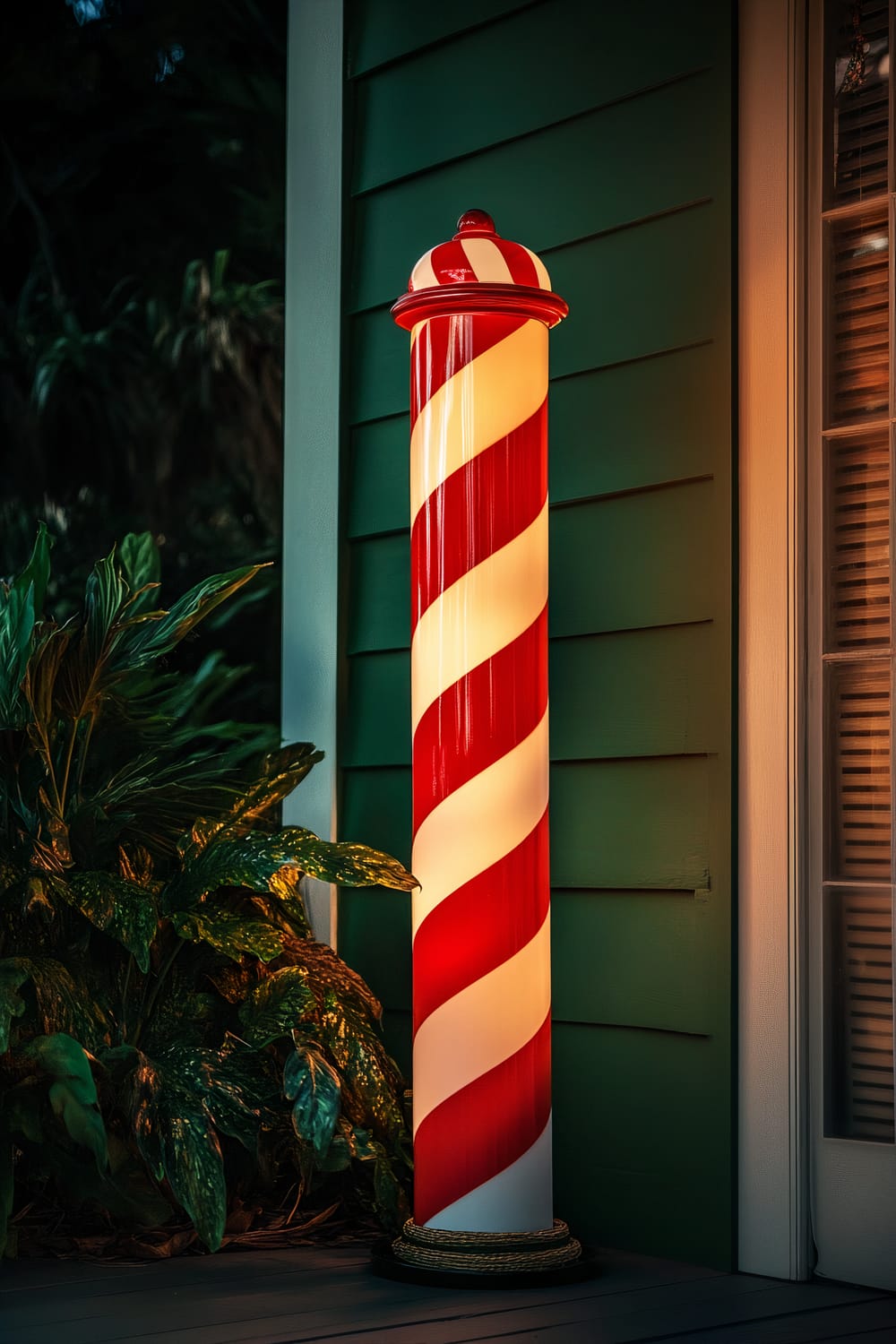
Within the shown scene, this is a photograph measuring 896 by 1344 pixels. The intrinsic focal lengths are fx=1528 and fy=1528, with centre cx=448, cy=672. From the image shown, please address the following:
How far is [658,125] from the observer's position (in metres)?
2.43

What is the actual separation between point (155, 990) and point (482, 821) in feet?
2.24

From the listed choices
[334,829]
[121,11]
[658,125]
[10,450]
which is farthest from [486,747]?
[121,11]

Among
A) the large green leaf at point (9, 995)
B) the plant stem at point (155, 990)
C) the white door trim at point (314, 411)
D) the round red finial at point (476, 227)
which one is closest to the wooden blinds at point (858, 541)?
the round red finial at point (476, 227)

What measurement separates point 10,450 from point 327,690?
4.44 feet

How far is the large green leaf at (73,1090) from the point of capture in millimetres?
2084

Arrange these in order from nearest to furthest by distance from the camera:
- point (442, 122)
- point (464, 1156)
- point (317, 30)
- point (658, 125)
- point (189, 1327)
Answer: point (189, 1327), point (464, 1156), point (658, 125), point (442, 122), point (317, 30)

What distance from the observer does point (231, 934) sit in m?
2.29

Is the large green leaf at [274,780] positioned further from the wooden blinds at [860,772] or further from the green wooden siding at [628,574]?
the wooden blinds at [860,772]

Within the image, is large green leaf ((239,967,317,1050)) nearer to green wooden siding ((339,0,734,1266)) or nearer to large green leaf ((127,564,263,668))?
green wooden siding ((339,0,734,1266))

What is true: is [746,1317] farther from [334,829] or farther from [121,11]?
[121,11]

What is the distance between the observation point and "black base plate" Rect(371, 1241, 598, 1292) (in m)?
2.09

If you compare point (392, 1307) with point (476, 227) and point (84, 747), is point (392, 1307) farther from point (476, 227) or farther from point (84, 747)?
point (476, 227)

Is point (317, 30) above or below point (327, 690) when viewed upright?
above

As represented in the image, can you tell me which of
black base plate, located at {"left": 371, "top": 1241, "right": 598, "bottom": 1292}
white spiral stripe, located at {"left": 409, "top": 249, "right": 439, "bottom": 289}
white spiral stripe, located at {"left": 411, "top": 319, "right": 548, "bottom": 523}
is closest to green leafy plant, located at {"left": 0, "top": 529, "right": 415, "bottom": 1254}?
black base plate, located at {"left": 371, "top": 1241, "right": 598, "bottom": 1292}
